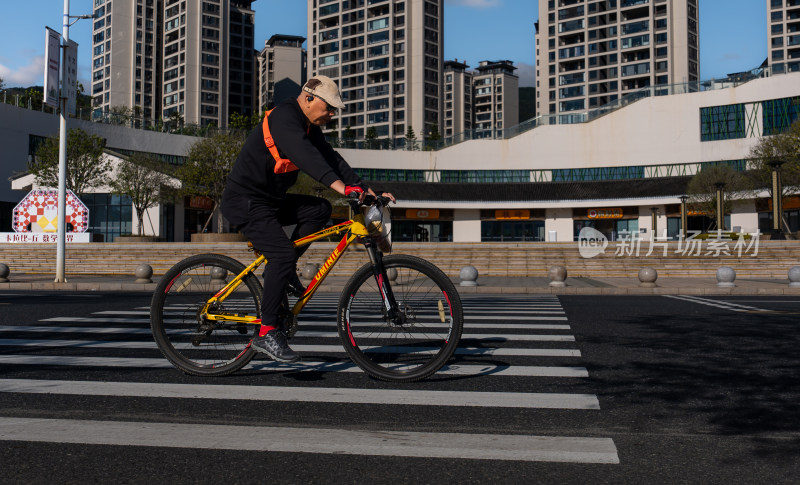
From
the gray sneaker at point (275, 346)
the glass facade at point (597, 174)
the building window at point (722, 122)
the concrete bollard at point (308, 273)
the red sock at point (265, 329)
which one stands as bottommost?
the gray sneaker at point (275, 346)

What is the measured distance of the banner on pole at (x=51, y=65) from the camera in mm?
16375

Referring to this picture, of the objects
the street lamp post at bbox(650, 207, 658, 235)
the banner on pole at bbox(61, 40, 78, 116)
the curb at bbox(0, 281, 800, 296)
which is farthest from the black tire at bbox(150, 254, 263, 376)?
the street lamp post at bbox(650, 207, 658, 235)

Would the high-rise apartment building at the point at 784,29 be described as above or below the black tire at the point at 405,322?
above

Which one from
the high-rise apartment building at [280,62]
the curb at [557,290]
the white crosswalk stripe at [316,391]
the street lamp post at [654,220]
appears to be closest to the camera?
the white crosswalk stripe at [316,391]

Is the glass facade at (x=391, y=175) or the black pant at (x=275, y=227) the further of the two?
the glass facade at (x=391, y=175)

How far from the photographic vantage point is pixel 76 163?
39.7 metres

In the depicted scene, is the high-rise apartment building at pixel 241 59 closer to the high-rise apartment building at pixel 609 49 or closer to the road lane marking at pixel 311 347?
the high-rise apartment building at pixel 609 49

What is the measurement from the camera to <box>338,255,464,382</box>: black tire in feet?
13.4

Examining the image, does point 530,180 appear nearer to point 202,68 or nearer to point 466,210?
point 466,210

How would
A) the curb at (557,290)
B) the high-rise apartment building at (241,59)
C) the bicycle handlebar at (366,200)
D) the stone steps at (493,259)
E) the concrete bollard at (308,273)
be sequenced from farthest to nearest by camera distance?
the high-rise apartment building at (241,59)
the stone steps at (493,259)
the curb at (557,290)
the concrete bollard at (308,273)
the bicycle handlebar at (366,200)

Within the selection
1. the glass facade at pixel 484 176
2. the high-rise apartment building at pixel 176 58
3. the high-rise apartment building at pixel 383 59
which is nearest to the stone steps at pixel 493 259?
the glass facade at pixel 484 176

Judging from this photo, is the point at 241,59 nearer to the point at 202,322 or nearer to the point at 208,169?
the point at 208,169

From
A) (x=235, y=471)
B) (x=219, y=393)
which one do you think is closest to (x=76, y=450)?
(x=235, y=471)

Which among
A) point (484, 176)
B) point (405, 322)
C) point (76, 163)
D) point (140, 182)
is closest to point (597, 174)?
point (484, 176)
